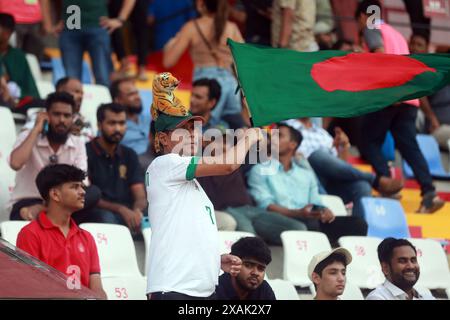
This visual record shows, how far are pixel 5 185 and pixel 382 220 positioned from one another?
324 centimetres

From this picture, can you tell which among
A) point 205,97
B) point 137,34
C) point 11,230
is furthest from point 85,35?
point 11,230

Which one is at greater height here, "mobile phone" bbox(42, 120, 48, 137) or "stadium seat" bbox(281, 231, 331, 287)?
"mobile phone" bbox(42, 120, 48, 137)

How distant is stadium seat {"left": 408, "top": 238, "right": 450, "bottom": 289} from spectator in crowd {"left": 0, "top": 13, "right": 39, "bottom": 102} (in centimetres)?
379

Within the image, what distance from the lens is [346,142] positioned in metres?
12.3

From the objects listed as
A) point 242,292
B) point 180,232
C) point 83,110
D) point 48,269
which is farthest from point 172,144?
point 83,110

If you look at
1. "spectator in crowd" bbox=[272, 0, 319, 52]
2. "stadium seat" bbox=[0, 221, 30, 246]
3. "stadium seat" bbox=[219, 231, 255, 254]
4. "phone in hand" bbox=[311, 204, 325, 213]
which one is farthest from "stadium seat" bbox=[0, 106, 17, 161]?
"spectator in crowd" bbox=[272, 0, 319, 52]

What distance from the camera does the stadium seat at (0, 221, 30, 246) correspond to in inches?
342

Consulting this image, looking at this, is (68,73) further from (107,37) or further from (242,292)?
(242,292)

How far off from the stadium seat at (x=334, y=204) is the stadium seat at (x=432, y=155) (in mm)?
2351

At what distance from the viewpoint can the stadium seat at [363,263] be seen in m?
10.2

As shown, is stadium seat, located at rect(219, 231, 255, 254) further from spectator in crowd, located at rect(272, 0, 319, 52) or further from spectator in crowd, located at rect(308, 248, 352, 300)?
spectator in crowd, located at rect(272, 0, 319, 52)

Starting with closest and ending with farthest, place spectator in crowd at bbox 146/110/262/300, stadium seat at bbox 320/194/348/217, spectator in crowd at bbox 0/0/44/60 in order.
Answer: spectator in crowd at bbox 146/110/262/300 → stadium seat at bbox 320/194/348/217 → spectator in crowd at bbox 0/0/44/60
